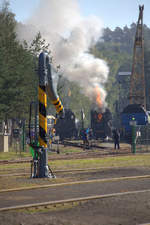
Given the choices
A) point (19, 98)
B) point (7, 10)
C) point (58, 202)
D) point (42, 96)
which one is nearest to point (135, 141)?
point (19, 98)

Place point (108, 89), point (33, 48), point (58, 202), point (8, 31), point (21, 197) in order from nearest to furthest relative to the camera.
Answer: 1. point (58, 202)
2. point (21, 197)
3. point (8, 31)
4. point (33, 48)
5. point (108, 89)

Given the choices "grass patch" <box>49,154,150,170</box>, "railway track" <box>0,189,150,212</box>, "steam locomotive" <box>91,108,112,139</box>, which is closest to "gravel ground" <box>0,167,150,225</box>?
"railway track" <box>0,189,150,212</box>

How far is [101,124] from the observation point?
43.5m

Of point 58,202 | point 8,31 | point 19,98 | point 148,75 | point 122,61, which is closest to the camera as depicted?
point 58,202

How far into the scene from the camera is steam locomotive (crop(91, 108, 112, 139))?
4341 centimetres

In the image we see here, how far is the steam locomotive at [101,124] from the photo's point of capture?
43.4 metres

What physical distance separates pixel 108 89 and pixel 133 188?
10941cm

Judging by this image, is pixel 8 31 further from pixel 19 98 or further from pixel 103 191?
pixel 103 191

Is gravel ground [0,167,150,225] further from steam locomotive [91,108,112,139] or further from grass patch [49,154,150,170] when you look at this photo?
steam locomotive [91,108,112,139]

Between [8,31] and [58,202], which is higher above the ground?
[8,31]

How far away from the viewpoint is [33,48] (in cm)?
3931

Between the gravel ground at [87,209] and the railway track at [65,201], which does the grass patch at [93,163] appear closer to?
the gravel ground at [87,209]

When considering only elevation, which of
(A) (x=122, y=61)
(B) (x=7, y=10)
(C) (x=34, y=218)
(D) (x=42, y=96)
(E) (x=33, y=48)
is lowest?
(C) (x=34, y=218)

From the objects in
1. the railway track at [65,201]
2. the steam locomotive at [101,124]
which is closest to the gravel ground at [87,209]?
the railway track at [65,201]
